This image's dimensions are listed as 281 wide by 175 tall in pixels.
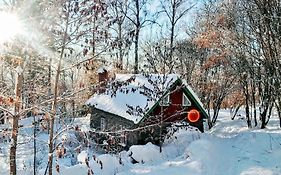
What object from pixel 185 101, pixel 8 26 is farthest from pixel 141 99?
pixel 8 26

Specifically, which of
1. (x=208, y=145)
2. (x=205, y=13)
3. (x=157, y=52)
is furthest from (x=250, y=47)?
(x=157, y=52)

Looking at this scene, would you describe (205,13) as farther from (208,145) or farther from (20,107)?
(20,107)

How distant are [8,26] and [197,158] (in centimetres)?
942

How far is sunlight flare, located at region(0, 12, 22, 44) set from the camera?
20.1 feet

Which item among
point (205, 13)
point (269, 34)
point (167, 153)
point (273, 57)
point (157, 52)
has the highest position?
point (205, 13)

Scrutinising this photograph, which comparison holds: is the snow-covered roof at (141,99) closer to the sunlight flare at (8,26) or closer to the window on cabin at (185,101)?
the window on cabin at (185,101)

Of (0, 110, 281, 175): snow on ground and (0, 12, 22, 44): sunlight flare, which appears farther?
(0, 110, 281, 175): snow on ground

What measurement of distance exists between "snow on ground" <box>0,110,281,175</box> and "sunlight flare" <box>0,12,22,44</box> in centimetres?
445

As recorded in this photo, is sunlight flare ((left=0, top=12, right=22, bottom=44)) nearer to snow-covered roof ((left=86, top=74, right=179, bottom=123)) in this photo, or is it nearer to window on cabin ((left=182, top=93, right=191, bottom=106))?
snow-covered roof ((left=86, top=74, right=179, bottom=123))

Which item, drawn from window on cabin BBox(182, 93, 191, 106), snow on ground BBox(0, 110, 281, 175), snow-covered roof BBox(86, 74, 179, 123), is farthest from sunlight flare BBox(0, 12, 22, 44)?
window on cabin BBox(182, 93, 191, 106)

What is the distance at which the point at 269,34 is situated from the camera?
1337 centimetres

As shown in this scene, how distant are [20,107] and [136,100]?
524 inches

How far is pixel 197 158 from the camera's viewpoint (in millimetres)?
13555

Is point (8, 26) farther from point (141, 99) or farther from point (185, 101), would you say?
point (185, 101)
